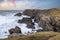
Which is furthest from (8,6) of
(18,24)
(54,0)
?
(54,0)

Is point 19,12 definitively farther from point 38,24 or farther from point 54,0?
point 54,0

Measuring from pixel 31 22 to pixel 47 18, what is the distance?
427 millimetres

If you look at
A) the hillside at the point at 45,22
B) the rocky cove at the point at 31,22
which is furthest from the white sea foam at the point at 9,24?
the hillside at the point at 45,22

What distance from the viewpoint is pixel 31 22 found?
13.9 feet

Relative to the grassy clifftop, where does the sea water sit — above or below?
above

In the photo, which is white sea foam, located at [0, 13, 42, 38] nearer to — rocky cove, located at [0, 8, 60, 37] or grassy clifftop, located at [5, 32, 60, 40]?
rocky cove, located at [0, 8, 60, 37]

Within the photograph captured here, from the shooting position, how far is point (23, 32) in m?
4.19

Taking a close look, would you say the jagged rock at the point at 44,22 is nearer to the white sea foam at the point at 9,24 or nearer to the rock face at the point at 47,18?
the rock face at the point at 47,18

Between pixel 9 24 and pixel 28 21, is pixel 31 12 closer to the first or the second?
pixel 28 21

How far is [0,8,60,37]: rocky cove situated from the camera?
4.17m

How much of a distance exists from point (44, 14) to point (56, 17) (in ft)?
1.05

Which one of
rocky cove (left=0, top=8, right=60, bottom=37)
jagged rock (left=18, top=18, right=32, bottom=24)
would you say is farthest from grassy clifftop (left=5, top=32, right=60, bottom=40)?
jagged rock (left=18, top=18, right=32, bottom=24)

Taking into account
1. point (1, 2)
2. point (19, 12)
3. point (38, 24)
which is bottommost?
point (38, 24)

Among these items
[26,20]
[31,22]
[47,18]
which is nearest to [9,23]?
[26,20]
